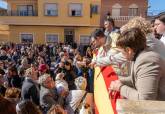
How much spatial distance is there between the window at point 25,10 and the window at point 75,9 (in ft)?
15.0

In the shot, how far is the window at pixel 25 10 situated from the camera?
44963mm

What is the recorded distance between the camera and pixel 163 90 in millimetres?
2791

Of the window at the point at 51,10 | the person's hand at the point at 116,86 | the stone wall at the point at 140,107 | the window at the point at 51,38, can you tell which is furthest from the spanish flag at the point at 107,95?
the window at the point at 51,10

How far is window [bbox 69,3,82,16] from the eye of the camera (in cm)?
4419

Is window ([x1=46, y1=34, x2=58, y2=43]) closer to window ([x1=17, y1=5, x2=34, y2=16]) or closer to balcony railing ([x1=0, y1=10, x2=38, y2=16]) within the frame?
balcony railing ([x1=0, y1=10, x2=38, y2=16])

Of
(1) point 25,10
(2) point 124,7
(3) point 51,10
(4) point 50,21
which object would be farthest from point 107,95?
(2) point 124,7

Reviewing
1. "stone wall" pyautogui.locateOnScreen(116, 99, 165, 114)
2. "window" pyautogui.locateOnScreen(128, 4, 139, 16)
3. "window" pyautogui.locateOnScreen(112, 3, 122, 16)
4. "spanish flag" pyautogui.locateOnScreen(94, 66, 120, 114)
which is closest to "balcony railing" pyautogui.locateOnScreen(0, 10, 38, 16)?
"window" pyautogui.locateOnScreen(112, 3, 122, 16)

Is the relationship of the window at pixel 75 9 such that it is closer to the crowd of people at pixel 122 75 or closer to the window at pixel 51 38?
the window at pixel 51 38

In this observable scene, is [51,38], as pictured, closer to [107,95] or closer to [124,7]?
[124,7]

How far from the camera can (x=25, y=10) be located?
44.9 meters

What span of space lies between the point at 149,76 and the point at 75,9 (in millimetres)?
41885

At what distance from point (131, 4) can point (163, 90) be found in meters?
46.7

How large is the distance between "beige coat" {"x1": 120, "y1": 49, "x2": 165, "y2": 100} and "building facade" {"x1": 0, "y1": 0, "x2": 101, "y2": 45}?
135 feet

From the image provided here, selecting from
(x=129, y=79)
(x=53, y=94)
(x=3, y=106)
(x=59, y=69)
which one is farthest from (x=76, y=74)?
(x=129, y=79)
